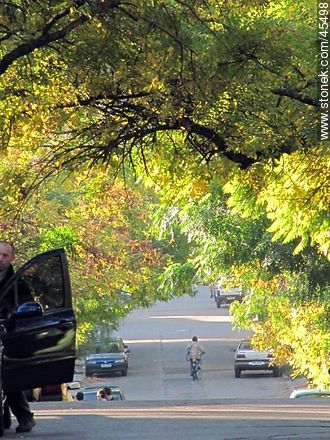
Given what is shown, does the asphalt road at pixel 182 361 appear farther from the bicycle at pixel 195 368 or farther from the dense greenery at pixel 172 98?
the dense greenery at pixel 172 98

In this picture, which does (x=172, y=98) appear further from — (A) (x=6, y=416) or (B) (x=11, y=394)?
(A) (x=6, y=416)

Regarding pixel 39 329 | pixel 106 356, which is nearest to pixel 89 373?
pixel 106 356

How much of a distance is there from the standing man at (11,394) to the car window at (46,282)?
6.4 inches

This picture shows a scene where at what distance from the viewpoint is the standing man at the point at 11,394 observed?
1151cm

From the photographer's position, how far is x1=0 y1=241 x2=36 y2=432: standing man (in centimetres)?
1151

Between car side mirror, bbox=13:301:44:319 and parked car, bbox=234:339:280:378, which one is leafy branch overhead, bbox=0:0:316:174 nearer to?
car side mirror, bbox=13:301:44:319

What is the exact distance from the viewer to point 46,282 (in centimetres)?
1181

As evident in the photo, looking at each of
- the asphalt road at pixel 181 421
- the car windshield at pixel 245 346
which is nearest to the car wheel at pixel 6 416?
the asphalt road at pixel 181 421

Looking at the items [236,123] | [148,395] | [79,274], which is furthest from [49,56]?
[148,395]

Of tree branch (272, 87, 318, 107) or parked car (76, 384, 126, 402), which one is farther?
parked car (76, 384, 126, 402)

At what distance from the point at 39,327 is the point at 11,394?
0.70 meters

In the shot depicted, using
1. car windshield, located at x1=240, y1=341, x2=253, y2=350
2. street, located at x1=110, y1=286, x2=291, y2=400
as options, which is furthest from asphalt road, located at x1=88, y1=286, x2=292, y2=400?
car windshield, located at x1=240, y1=341, x2=253, y2=350

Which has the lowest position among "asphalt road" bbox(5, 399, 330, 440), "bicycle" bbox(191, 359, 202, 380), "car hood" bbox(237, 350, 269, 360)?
"asphalt road" bbox(5, 399, 330, 440)

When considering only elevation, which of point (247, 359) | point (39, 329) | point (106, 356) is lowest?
point (247, 359)
